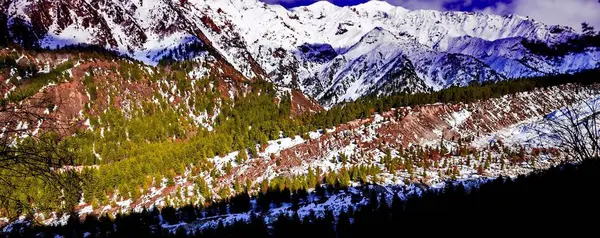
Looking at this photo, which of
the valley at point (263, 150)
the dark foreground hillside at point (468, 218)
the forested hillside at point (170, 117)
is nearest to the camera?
the dark foreground hillside at point (468, 218)

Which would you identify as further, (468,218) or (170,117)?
(170,117)

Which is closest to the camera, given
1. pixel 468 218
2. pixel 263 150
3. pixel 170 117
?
pixel 468 218

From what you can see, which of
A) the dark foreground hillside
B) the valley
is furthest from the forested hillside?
the dark foreground hillside

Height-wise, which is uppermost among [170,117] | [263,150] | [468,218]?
[170,117]

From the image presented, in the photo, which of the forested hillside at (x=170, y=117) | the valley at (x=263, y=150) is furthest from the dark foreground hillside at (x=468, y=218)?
the forested hillside at (x=170, y=117)

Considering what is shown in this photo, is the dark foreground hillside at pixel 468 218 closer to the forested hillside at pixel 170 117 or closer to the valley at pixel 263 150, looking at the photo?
the valley at pixel 263 150

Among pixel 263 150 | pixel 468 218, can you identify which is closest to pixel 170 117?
pixel 263 150

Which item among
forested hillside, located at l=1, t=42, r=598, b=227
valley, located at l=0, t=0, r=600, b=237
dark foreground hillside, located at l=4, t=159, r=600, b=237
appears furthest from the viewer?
forested hillside, located at l=1, t=42, r=598, b=227

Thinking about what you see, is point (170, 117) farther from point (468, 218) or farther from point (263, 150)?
point (468, 218)

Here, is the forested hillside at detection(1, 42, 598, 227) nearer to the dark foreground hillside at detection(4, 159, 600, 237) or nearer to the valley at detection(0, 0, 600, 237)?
the valley at detection(0, 0, 600, 237)
